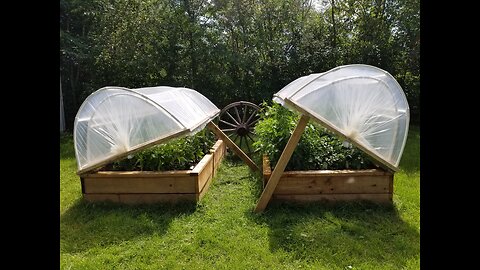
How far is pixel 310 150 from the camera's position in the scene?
12.6 feet

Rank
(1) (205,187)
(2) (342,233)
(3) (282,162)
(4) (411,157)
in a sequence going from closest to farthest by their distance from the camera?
1. (2) (342,233)
2. (3) (282,162)
3. (1) (205,187)
4. (4) (411,157)

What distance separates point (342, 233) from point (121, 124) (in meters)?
2.50

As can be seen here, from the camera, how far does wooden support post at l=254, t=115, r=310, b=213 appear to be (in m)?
3.22

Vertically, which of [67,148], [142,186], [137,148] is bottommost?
[67,148]

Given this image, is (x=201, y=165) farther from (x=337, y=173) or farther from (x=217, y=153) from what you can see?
(x=337, y=173)

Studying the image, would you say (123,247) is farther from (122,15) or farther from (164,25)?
(122,15)

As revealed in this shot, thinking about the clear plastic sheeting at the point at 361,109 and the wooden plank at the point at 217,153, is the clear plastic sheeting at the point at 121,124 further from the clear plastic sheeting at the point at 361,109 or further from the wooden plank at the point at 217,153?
the clear plastic sheeting at the point at 361,109

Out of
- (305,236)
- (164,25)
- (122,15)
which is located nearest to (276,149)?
(305,236)

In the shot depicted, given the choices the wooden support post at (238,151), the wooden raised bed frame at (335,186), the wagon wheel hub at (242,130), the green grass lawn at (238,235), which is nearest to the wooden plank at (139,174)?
the green grass lawn at (238,235)

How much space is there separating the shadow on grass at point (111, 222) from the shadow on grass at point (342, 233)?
885 mm

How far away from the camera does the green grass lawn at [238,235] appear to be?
256 centimetres

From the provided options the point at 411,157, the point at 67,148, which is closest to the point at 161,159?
the point at 67,148

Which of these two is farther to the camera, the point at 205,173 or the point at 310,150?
the point at 205,173

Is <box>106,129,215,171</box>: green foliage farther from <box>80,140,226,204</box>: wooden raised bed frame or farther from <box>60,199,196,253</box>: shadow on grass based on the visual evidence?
<box>60,199,196,253</box>: shadow on grass
